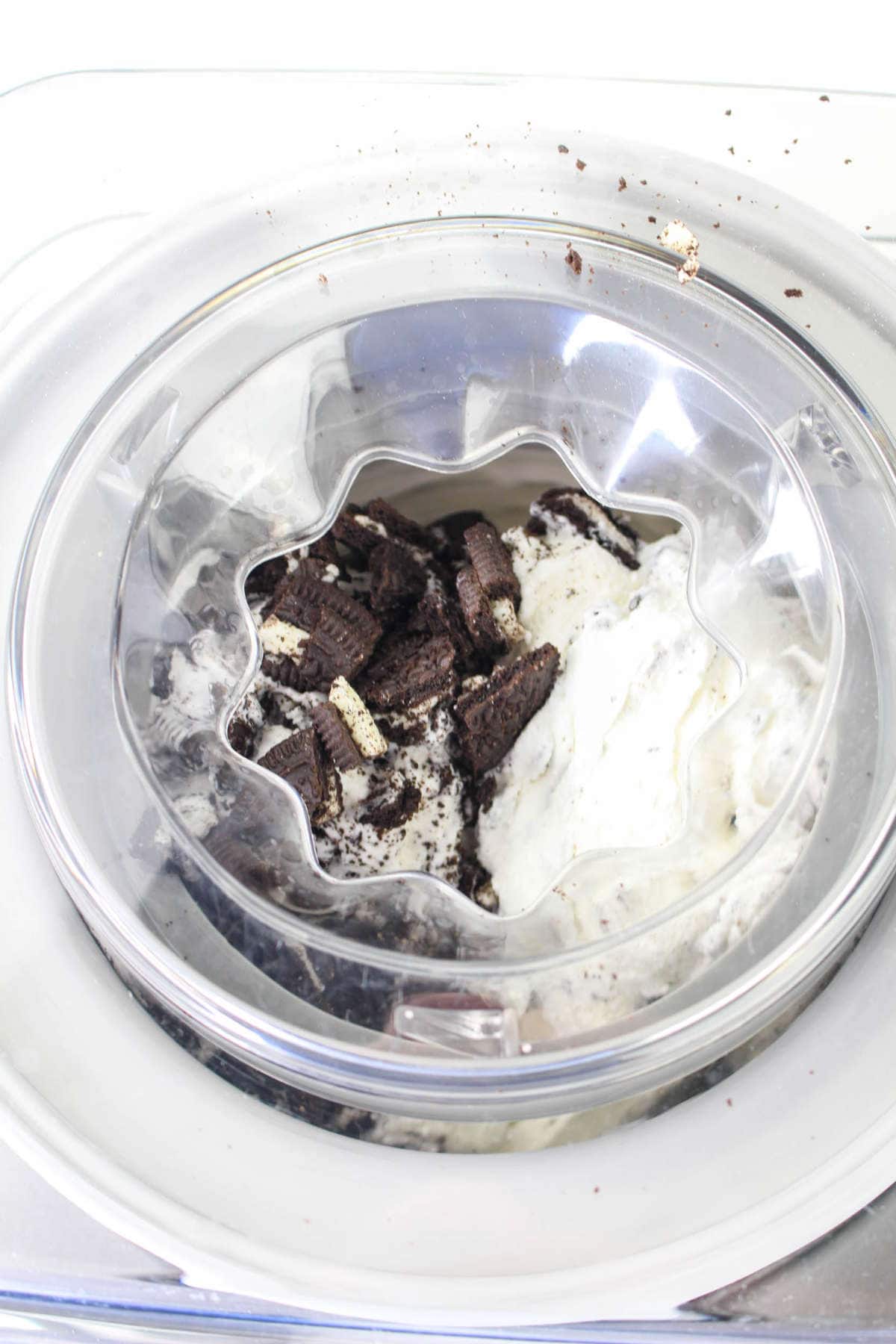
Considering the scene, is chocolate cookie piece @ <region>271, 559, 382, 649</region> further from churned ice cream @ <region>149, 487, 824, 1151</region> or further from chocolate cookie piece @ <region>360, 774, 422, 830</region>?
chocolate cookie piece @ <region>360, 774, 422, 830</region>

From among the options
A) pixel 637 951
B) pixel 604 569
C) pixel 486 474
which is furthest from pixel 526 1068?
pixel 486 474

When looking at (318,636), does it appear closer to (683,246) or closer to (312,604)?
(312,604)

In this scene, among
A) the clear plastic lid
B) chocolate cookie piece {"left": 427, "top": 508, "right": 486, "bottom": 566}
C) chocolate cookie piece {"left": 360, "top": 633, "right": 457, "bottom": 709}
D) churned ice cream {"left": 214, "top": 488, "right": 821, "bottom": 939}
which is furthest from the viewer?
chocolate cookie piece {"left": 427, "top": 508, "right": 486, "bottom": 566}

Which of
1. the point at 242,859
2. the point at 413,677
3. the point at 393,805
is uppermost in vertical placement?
the point at 413,677

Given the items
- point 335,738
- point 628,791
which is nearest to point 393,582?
point 335,738

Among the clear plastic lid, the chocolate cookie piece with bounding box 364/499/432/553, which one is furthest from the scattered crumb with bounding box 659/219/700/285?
the chocolate cookie piece with bounding box 364/499/432/553

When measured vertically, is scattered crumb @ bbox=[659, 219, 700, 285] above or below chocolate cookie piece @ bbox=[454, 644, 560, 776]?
above
